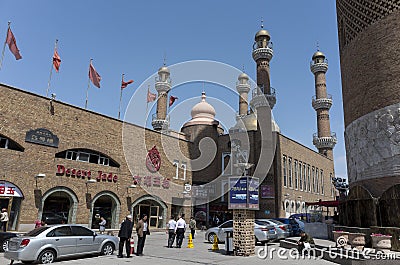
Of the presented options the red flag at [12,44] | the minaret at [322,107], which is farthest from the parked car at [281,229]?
the minaret at [322,107]

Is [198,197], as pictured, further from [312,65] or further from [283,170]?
[312,65]

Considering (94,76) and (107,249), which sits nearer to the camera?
(107,249)

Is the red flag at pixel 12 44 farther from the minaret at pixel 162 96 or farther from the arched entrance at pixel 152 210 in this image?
the minaret at pixel 162 96

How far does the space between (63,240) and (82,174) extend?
36.0ft

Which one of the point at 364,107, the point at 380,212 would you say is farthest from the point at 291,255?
the point at 364,107

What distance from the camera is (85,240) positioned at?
12.5m

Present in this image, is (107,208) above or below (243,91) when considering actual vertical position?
below

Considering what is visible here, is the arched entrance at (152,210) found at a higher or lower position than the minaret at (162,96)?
lower

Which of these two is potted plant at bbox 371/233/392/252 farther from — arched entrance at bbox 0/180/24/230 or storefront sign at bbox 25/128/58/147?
storefront sign at bbox 25/128/58/147

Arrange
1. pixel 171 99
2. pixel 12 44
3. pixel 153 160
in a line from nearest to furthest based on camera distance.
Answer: pixel 12 44 < pixel 153 160 < pixel 171 99

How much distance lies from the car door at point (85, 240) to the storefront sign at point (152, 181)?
1331cm

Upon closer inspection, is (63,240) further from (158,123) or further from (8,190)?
(158,123)

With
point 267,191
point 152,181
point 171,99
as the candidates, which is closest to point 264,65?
point 171,99

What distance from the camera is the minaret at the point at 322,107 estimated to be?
1914 inches
